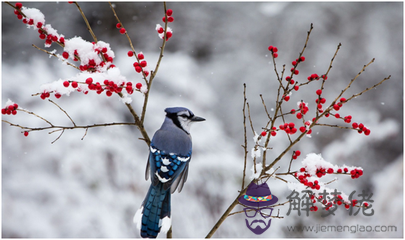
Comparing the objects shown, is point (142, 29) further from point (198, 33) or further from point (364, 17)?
point (364, 17)

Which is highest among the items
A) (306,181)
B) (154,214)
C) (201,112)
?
(201,112)

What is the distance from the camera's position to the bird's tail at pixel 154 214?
88 cm

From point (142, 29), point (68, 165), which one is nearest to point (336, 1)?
point (142, 29)

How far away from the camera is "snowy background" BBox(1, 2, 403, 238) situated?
84.4 inches

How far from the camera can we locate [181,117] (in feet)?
3.25

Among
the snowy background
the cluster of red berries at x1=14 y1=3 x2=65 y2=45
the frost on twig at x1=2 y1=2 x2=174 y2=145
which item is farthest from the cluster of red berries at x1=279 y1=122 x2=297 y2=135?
the snowy background

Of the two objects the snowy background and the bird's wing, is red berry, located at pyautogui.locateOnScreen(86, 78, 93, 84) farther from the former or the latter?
the snowy background

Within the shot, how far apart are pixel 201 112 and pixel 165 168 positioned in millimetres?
1594

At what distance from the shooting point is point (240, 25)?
2.84 meters

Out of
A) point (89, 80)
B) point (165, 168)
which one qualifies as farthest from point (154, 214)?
point (89, 80)

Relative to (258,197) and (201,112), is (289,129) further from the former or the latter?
(201,112)

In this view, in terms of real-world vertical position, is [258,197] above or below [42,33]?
below

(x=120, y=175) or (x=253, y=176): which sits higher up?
(x=120, y=175)

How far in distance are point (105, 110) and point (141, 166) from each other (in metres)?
0.56
